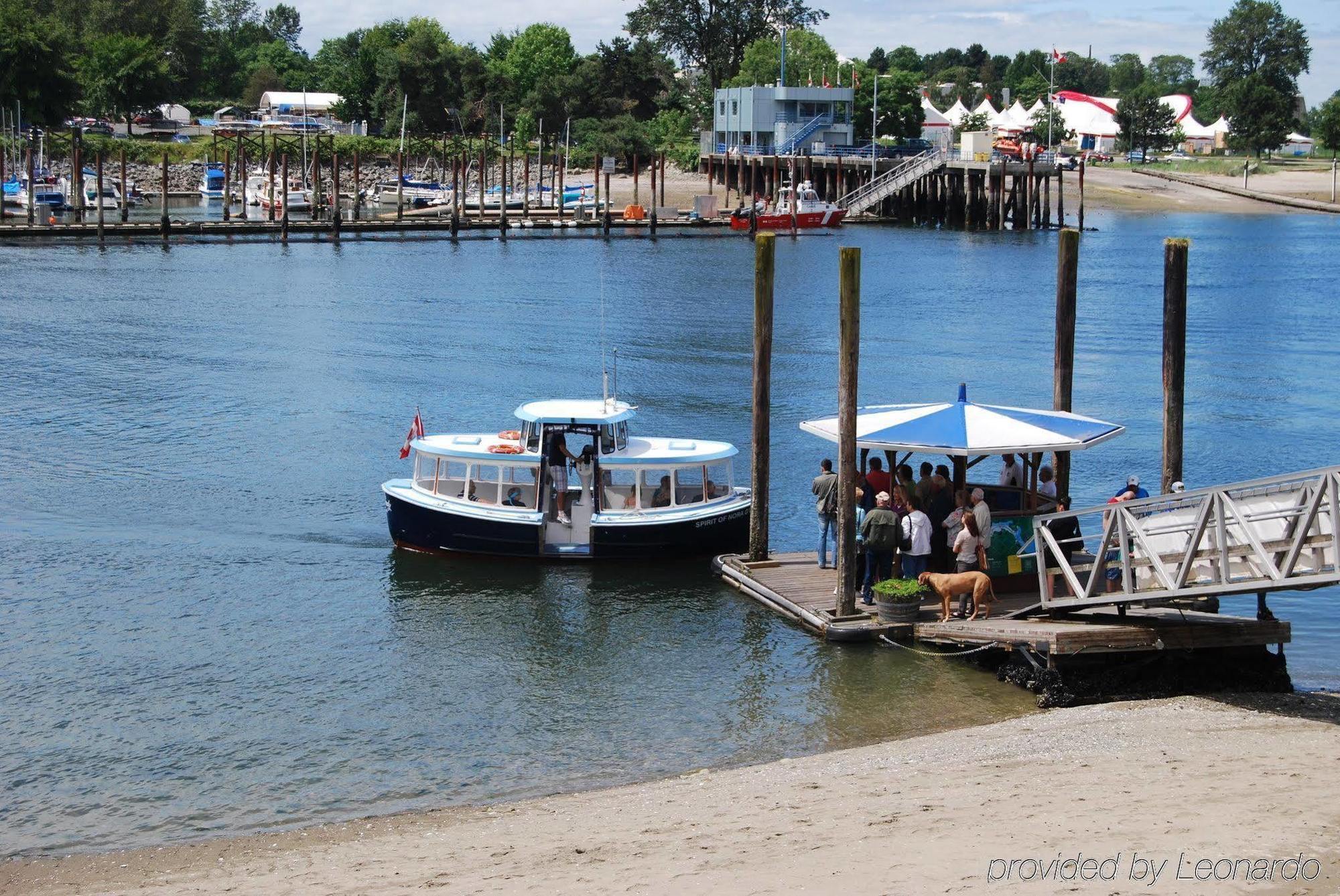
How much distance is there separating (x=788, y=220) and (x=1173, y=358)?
246 ft

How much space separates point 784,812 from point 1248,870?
14.1 ft

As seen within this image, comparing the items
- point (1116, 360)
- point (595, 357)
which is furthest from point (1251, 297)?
point (595, 357)

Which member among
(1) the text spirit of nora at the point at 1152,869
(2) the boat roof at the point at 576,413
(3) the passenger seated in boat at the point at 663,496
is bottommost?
(1) the text spirit of nora at the point at 1152,869

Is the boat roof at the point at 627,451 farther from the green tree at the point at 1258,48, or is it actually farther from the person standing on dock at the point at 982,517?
the green tree at the point at 1258,48

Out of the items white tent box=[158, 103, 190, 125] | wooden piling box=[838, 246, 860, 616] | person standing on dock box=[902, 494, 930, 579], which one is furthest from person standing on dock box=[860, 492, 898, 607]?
white tent box=[158, 103, 190, 125]

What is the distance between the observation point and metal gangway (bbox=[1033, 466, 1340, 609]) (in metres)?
15.6

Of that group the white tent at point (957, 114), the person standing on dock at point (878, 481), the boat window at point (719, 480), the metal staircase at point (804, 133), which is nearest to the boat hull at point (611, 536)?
the boat window at point (719, 480)

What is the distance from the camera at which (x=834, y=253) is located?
286 ft

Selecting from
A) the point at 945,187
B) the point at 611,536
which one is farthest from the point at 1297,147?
the point at 611,536

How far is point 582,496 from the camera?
1007 inches

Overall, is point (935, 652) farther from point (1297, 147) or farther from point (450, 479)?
point (1297, 147)

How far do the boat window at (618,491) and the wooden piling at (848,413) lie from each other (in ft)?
17.9

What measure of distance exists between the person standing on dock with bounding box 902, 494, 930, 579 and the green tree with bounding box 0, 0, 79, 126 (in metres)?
114

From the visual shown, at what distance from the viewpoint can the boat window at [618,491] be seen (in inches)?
1003
